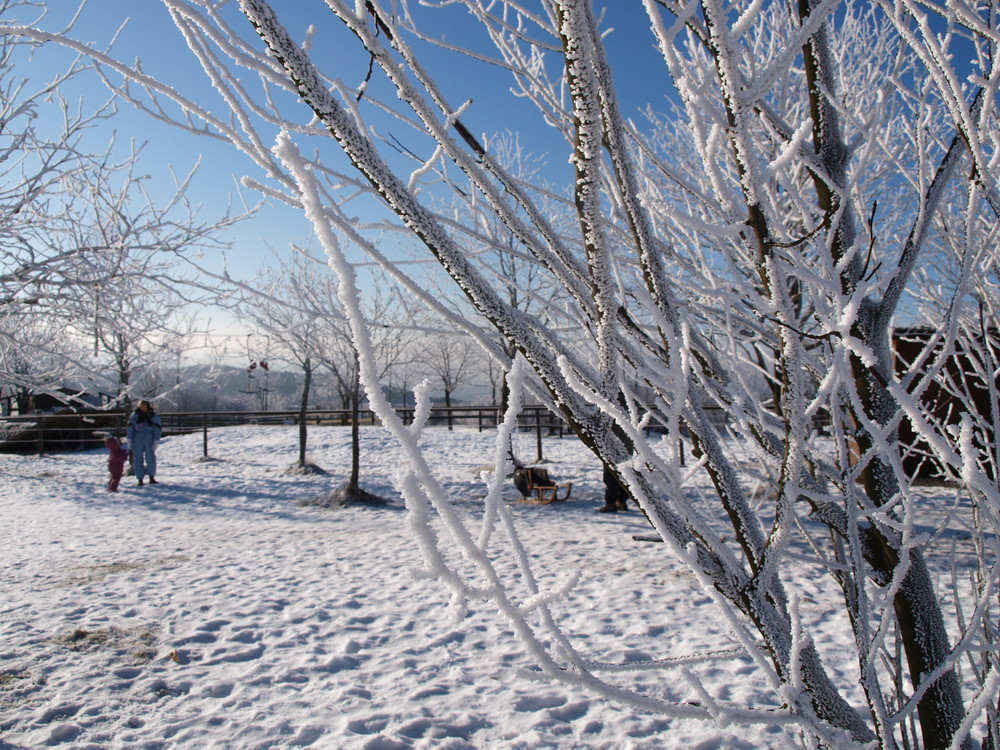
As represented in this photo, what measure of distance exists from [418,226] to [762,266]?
0.61m

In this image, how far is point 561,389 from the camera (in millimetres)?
1033

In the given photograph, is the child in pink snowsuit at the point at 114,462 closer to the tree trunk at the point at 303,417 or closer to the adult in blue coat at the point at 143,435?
the adult in blue coat at the point at 143,435

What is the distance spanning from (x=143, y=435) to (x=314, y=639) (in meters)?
8.82

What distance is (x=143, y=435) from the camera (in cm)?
1116

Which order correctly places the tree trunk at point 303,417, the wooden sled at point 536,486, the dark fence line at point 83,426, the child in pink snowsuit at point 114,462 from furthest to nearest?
the dark fence line at point 83,426, the tree trunk at point 303,417, the child in pink snowsuit at point 114,462, the wooden sled at point 536,486

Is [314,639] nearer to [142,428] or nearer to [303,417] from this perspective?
[142,428]

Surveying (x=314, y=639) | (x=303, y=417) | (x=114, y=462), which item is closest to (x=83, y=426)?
(x=303, y=417)

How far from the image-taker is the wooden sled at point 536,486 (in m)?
9.75

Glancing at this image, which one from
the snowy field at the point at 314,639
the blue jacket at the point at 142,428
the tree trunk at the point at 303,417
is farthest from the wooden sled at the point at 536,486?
the blue jacket at the point at 142,428

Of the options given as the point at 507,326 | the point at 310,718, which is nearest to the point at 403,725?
the point at 310,718

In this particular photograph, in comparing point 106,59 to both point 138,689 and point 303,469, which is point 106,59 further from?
point 303,469

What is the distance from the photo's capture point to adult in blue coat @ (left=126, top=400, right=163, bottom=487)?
11016 mm

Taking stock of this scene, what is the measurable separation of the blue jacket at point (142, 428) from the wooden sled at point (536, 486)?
690cm

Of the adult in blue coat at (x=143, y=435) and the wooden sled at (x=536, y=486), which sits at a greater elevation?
the adult in blue coat at (x=143, y=435)
